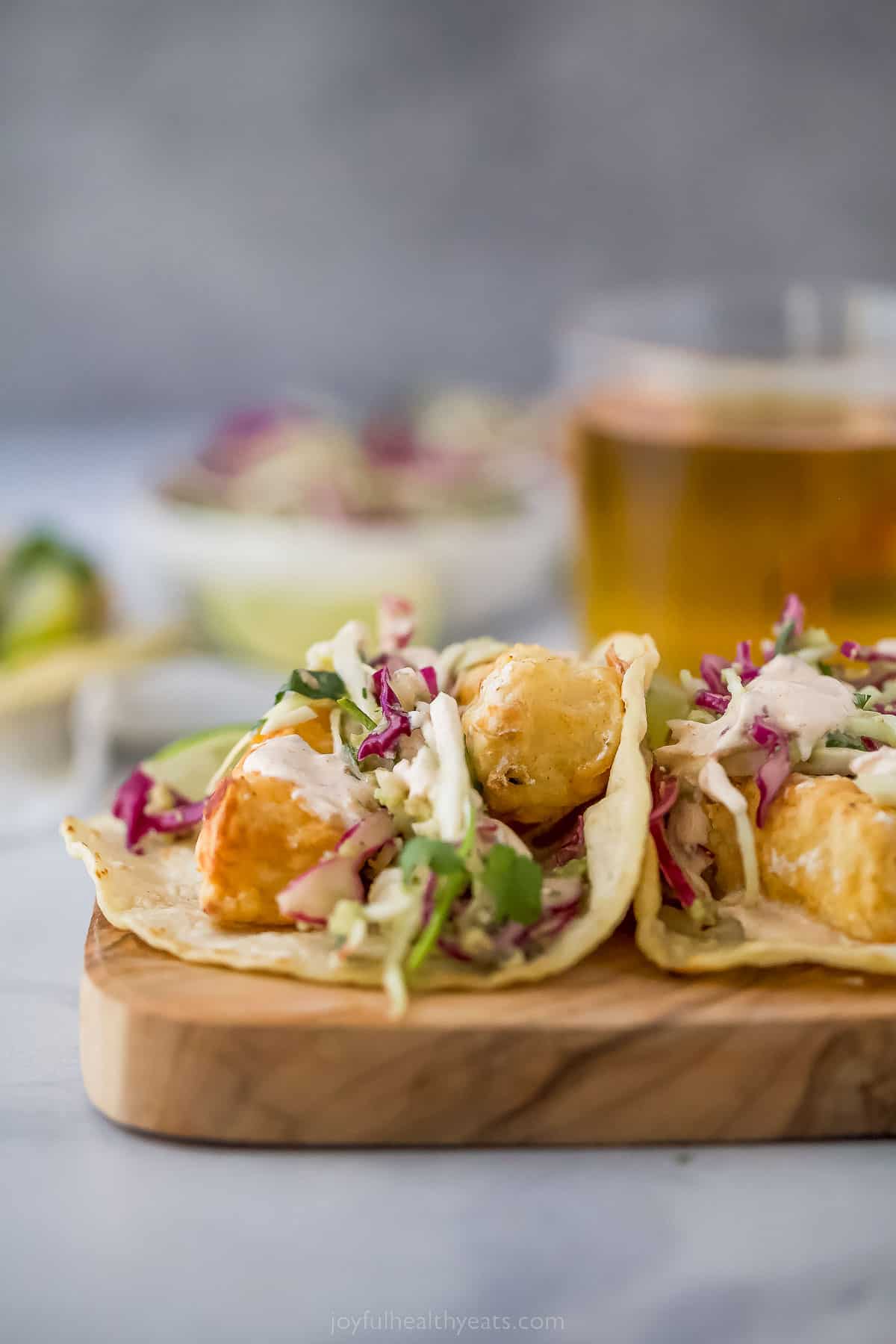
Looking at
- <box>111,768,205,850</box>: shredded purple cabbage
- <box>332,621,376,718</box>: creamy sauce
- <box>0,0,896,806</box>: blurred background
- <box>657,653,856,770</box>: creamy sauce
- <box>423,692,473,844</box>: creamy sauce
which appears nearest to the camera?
<box>423,692,473,844</box>: creamy sauce

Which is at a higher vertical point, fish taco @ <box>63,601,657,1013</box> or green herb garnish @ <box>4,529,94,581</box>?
fish taco @ <box>63,601,657,1013</box>

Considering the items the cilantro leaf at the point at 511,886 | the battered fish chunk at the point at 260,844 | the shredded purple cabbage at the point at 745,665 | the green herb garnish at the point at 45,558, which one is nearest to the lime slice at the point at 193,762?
the battered fish chunk at the point at 260,844

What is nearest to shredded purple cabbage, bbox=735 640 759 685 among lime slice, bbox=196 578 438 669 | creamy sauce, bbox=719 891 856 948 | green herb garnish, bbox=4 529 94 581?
creamy sauce, bbox=719 891 856 948

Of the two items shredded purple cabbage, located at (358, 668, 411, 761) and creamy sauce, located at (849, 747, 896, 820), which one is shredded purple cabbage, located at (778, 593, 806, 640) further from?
shredded purple cabbage, located at (358, 668, 411, 761)

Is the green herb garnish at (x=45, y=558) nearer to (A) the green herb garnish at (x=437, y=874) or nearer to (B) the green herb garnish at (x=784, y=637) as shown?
(B) the green herb garnish at (x=784, y=637)

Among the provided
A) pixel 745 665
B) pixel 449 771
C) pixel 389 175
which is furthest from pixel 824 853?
pixel 389 175

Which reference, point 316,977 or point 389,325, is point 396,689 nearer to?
point 316,977
